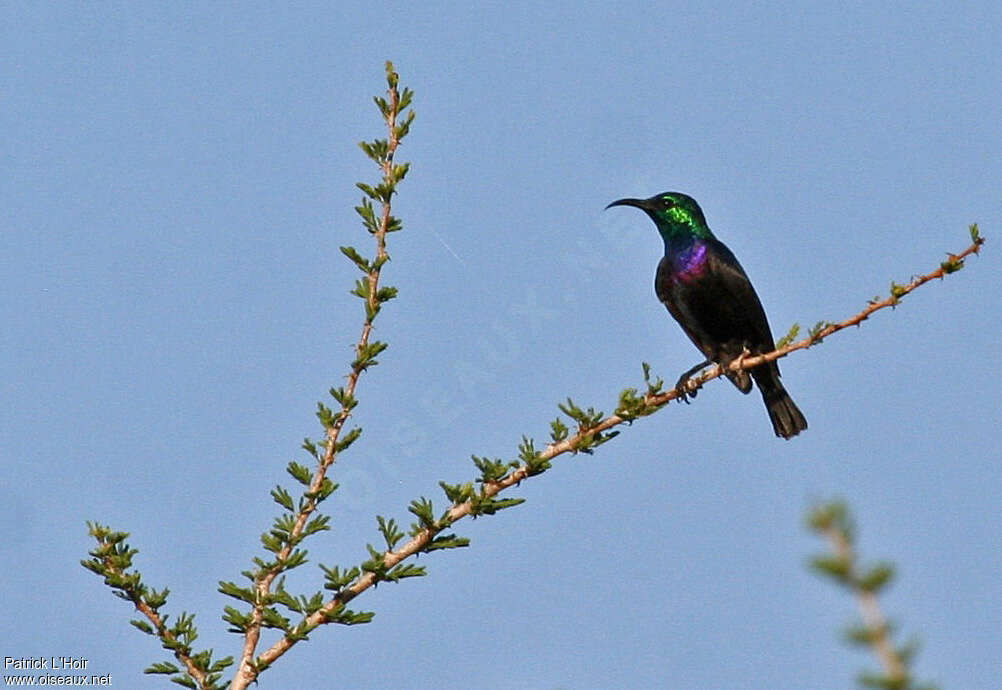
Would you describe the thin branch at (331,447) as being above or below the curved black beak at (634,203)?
below

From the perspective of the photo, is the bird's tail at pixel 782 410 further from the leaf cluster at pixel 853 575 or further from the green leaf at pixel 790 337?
the leaf cluster at pixel 853 575

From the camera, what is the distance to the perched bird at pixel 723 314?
8453mm

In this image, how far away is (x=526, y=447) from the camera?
4020mm

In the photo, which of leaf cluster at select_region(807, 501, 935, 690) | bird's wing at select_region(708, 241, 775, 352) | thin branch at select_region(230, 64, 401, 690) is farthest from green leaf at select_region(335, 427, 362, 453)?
bird's wing at select_region(708, 241, 775, 352)

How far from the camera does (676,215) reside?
30.0 feet

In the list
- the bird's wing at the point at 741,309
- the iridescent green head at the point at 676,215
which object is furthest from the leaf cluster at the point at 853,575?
the iridescent green head at the point at 676,215

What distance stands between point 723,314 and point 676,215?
1.00 meters

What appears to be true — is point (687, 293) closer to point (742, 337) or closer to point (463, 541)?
point (742, 337)

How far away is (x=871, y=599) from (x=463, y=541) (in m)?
2.94

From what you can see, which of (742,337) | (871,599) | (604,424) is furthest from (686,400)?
(871,599)

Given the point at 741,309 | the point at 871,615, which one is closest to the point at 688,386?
the point at 741,309

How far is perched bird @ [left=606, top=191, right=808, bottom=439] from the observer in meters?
8.45

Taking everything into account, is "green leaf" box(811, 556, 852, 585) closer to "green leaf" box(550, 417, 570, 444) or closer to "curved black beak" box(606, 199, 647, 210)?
"green leaf" box(550, 417, 570, 444)

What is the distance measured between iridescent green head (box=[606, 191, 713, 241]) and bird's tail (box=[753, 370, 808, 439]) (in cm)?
121
